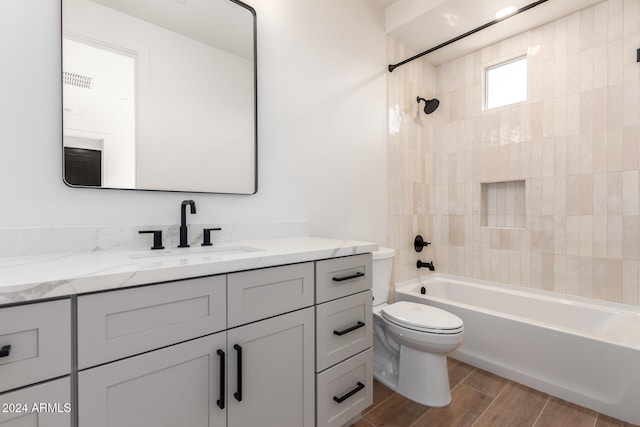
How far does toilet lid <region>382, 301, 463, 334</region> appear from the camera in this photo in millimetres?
1620

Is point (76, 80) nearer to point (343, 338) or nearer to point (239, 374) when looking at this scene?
point (239, 374)

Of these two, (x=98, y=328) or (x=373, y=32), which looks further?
(x=373, y=32)

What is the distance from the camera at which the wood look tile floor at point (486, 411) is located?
153 centimetres

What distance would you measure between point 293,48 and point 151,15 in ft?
2.62

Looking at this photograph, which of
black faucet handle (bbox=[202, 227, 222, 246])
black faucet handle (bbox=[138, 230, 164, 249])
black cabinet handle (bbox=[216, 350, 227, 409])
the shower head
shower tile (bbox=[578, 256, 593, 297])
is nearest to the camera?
black cabinet handle (bbox=[216, 350, 227, 409])

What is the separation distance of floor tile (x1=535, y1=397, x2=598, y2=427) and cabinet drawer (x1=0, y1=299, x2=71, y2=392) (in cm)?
204

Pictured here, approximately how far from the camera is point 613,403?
1562mm

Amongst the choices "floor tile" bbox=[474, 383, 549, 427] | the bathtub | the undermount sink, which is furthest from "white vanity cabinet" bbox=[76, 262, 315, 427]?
the bathtub

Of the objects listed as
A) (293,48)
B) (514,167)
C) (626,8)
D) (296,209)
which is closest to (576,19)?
(626,8)

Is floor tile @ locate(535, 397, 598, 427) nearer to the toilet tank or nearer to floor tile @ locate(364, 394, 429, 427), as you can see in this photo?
floor tile @ locate(364, 394, 429, 427)

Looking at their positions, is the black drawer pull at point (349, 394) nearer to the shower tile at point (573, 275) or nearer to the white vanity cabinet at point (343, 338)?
the white vanity cabinet at point (343, 338)

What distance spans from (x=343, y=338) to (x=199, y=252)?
0.76m

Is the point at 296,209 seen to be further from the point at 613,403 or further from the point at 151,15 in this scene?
the point at 613,403

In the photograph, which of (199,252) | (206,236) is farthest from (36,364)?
(206,236)
